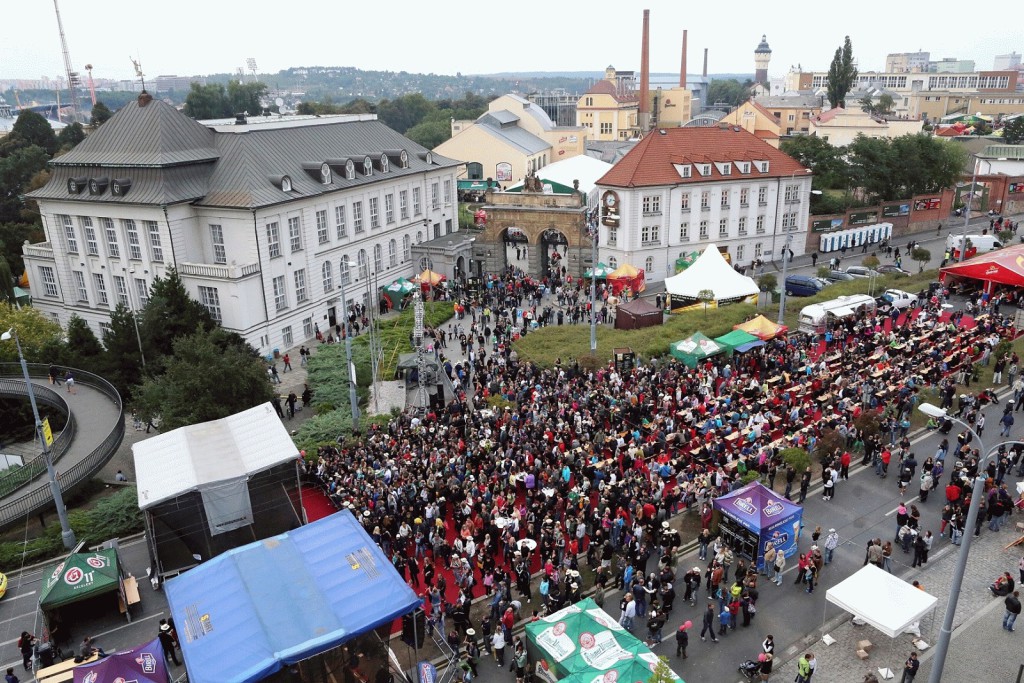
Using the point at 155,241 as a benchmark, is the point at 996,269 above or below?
below

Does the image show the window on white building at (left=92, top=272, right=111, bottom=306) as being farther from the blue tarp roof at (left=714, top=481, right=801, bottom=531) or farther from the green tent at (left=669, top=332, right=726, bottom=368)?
A: the blue tarp roof at (left=714, top=481, right=801, bottom=531)

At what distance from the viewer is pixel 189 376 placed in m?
26.8

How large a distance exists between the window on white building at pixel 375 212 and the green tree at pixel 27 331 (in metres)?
18.9

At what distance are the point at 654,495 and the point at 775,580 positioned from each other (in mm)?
4021

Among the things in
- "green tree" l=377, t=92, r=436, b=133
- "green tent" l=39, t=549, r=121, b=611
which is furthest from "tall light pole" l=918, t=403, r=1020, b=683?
"green tree" l=377, t=92, r=436, b=133

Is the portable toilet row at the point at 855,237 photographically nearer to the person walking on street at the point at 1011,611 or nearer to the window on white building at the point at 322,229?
the window on white building at the point at 322,229

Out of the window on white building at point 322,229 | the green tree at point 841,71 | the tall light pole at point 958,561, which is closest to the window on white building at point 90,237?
the window on white building at point 322,229

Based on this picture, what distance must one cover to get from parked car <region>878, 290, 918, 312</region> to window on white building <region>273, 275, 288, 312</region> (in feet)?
104

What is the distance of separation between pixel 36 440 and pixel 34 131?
5775 cm

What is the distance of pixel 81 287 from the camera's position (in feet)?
139

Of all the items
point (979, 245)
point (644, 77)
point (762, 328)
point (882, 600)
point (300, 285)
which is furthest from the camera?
point (644, 77)

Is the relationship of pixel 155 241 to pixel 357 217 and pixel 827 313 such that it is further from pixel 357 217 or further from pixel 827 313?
pixel 827 313

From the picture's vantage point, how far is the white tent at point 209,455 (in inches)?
798

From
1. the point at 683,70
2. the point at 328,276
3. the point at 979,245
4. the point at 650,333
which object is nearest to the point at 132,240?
the point at 328,276
